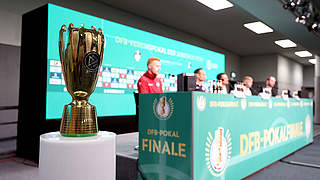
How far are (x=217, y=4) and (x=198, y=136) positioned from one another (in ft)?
13.7

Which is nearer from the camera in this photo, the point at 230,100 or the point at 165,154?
the point at 165,154

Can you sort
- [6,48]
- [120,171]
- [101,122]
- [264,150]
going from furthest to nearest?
[6,48], [101,122], [264,150], [120,171]

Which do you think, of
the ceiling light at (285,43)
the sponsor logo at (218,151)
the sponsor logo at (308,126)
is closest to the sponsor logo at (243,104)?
the sponsor logo at (218,151)

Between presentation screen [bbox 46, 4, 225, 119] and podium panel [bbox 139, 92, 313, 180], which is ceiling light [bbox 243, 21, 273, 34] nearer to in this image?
presentation screen [bbox 46, 4, 225, 119]

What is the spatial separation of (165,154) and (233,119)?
2.04 ft

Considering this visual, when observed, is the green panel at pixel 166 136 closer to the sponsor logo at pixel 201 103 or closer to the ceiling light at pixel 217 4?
the sponsor logo at pixel 201 103

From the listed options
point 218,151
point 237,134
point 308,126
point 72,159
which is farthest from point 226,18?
point 72,159

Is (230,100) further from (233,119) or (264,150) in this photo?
(264,150)

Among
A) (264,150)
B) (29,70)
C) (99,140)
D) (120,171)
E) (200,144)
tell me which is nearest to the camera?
(99,140)

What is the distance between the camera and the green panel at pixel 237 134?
5.14 feet

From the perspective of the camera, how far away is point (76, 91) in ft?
2.58

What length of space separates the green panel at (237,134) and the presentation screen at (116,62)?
104 cm

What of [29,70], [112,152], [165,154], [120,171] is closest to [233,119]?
[165,154]

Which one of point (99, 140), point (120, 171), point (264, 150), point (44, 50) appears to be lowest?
point (120, 171)
